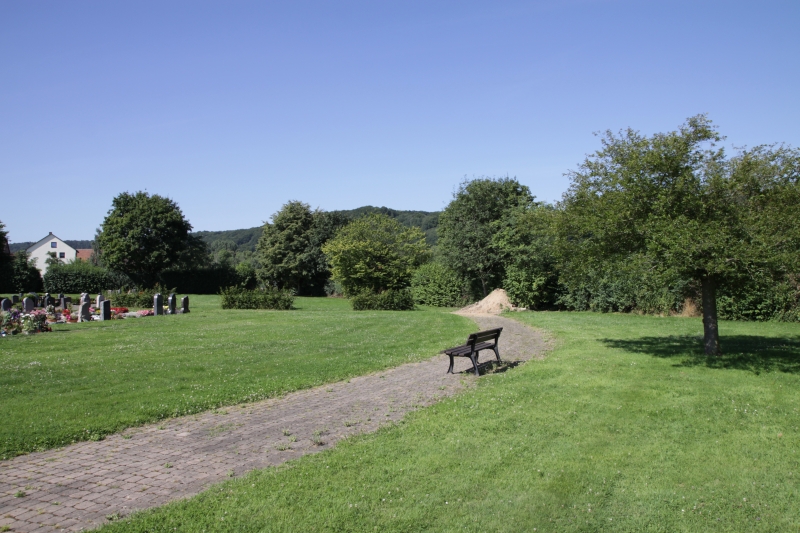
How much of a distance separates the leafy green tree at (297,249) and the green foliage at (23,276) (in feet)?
74.5

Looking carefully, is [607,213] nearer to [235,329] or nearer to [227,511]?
[227,511]

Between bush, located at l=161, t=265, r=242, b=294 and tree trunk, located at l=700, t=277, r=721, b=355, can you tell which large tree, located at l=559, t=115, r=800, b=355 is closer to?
tree trunk, located at l=700, t=277, r=721, b=355

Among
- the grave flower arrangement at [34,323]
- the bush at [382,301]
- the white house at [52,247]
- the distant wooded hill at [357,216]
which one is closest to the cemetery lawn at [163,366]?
the grave flower arrangement at [34,323]

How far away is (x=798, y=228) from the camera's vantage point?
1010cm

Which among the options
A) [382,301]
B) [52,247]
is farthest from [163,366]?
[52,247]

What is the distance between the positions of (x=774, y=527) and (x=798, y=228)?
7.50m

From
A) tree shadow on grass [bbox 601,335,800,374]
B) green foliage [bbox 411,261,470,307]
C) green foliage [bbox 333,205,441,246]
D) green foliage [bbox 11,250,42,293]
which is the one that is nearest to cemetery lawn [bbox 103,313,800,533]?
tree shadow on grass [bbox 601,335,800,374]

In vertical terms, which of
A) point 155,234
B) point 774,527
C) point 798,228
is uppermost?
point 155,234

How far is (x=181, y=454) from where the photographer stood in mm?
6652

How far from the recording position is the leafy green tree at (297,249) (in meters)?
56.3

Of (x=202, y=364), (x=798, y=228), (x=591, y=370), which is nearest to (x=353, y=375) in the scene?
(x=202, y=364)

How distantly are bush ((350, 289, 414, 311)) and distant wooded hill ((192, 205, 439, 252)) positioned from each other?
217 feet

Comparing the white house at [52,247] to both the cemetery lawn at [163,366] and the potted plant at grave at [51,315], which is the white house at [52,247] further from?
the cemetery lawn at [163,366]

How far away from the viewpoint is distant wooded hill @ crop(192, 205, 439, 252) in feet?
371
